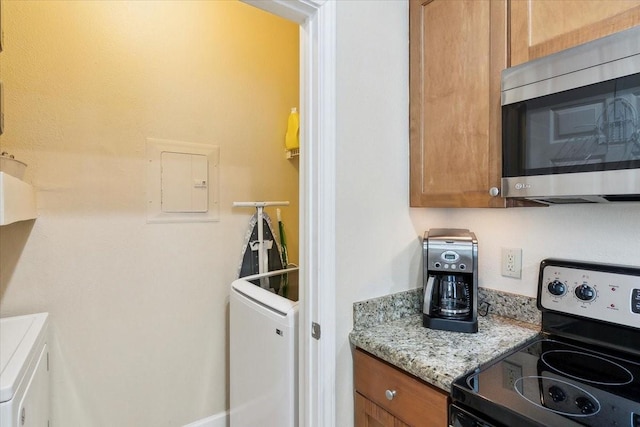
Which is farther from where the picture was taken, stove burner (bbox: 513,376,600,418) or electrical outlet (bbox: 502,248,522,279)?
electrical outlet (bbox: 502,248,522,279)

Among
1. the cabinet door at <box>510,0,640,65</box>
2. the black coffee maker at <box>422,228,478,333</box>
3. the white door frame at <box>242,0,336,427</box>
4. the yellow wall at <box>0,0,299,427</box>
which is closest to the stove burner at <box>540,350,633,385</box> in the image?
the black coffee maker at <box>422,228,478,333</box>

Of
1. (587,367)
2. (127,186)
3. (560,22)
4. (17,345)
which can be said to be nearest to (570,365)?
(587,367)

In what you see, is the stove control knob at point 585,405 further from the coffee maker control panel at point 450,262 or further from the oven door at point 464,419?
the coffee maker control panel at point 450,262

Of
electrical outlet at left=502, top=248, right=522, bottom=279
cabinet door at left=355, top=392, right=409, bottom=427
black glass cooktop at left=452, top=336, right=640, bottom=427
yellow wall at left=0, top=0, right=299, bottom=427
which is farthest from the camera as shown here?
yellow wall at left=0, top=0, right=299, bottom=427

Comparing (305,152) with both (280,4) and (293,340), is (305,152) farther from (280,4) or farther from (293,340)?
(293,340)

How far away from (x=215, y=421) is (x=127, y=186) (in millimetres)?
1503

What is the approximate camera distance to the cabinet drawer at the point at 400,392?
0.90 m

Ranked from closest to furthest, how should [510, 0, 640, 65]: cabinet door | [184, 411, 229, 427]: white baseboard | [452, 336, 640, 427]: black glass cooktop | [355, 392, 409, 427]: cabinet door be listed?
[452, 336, 640, 427]: black glass cooktop < [510, 0, 640, 65]: cabinet door < [355, 392, 409, 427]: cabinet door < [184, 411, 229, 427]: white baseboard

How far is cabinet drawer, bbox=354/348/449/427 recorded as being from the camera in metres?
0.90

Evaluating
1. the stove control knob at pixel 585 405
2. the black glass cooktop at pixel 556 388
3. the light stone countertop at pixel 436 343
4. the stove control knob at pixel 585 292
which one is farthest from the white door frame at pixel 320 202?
the stove control knob at pixel 585 292

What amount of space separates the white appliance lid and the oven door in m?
1.19

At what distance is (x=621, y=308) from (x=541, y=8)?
94 centimetres

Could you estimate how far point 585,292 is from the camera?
1.07 metres

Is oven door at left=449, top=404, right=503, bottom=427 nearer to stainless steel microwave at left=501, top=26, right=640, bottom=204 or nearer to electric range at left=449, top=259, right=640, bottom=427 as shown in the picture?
electric range at left=449, top=259, right=640, bottom=427
